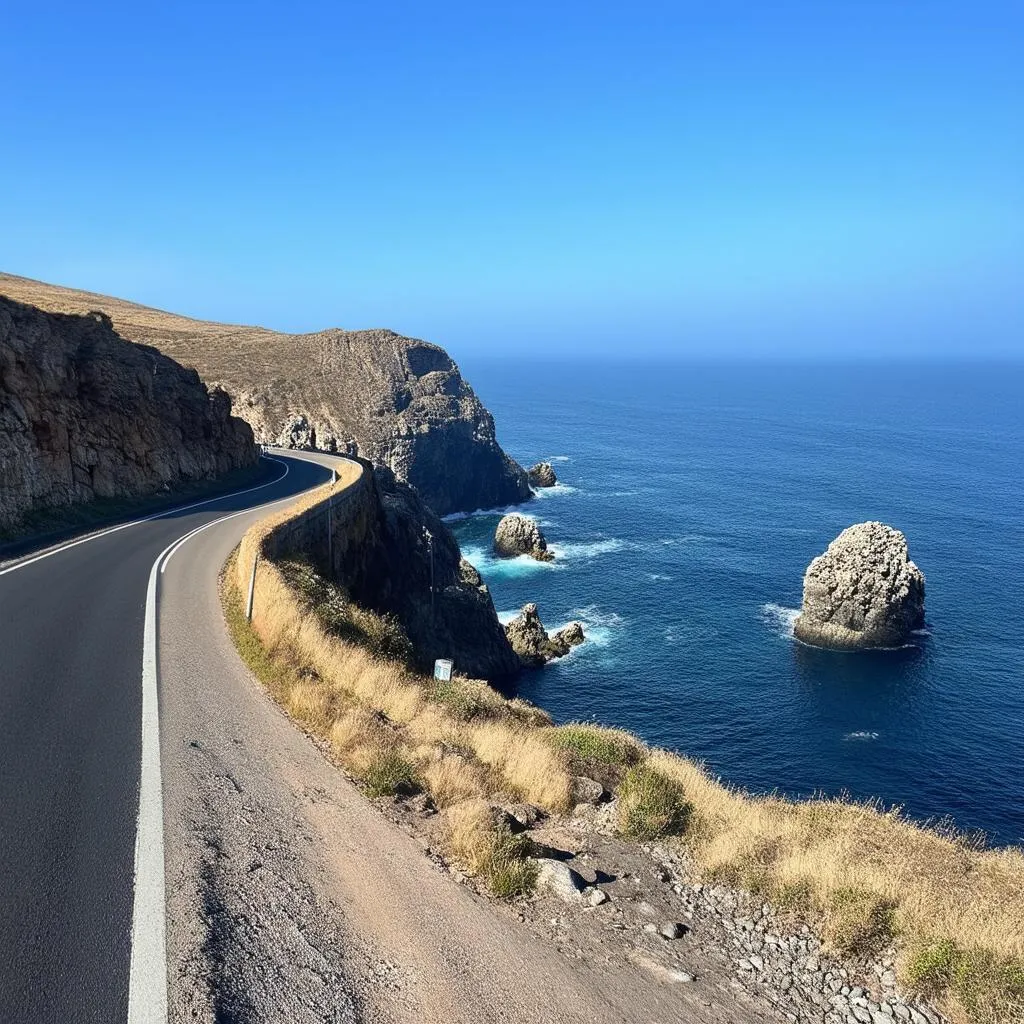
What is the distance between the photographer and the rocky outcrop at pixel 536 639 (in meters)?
51.2

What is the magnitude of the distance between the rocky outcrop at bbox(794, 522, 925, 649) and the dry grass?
4474 cm

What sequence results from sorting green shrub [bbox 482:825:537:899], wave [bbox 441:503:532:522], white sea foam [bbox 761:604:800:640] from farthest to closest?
1. wave [bbox 441:503:532:522]
2. white sea foam [bbox 761:604:800:640]
3. green shrub [bbox 482:825:537:899]

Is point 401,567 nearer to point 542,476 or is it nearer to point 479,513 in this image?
point 479,513

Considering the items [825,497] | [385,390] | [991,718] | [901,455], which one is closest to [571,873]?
[991,718]

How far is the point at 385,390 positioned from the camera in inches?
4419

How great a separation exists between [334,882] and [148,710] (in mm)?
5537

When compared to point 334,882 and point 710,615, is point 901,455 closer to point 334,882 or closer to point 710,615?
point 710,615

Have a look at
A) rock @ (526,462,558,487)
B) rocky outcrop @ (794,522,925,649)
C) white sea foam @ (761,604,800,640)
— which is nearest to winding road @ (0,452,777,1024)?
white sea foam @ (761,604,800,640)

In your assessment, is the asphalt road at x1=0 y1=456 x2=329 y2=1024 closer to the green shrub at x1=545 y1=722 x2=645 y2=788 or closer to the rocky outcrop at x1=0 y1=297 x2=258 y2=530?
the green shrub at x1=545 y1=722 x2=645 y2=788

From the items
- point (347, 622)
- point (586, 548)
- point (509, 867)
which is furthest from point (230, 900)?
point (586, 548)

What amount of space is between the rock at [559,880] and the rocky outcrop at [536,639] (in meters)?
43.6

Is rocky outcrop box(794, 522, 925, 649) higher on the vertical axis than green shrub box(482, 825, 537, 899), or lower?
lower

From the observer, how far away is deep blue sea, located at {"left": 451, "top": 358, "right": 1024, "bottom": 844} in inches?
1469

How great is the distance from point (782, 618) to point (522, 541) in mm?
28641
